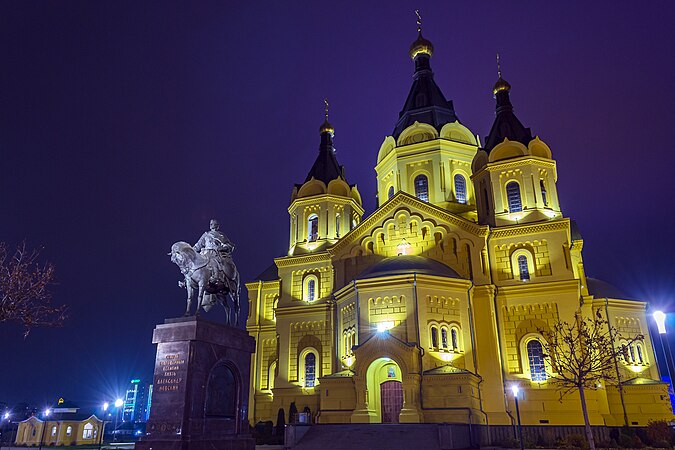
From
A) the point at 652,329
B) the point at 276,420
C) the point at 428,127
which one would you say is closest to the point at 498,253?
the point at 428,127

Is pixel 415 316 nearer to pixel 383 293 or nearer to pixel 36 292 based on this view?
pixel 383 293

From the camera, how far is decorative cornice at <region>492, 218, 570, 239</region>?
27.9 meters

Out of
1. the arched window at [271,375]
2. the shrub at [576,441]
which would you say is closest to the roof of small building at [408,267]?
the shrub at [576,441]

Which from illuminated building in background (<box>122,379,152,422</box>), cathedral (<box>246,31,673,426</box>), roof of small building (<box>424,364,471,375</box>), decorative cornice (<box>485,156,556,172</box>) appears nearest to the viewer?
roof of small building (<box>424,364,471,375</box>)

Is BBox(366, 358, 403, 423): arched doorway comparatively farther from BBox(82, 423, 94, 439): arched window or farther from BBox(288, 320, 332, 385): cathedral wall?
BBox(82, 423, 94, 439): arched window

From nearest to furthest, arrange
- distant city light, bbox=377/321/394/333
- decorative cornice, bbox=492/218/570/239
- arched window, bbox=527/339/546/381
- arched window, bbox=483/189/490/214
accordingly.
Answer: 1. distant city light, bbox=377/321/394/333
2. arched window, bbox=527/339/546/381
3. decorative cornice, bbox=492/218/570/239
4. arched window, bbox=483/189/490/214

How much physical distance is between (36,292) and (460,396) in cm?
1760

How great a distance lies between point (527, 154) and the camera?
30375 mm

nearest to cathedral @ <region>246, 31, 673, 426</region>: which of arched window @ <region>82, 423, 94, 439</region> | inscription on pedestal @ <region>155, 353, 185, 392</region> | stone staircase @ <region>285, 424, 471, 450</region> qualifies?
stone staircase @ <region>285, 424, 471, 450</region>

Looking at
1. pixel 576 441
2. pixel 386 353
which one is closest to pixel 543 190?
pixel 386 353

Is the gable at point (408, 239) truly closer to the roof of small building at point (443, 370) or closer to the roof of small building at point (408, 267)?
the roof of small building at point (408, 267)

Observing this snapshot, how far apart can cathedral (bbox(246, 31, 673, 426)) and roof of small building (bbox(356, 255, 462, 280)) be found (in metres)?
0.12

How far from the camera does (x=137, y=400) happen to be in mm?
124625

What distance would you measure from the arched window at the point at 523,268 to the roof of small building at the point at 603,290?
29.6 ft
